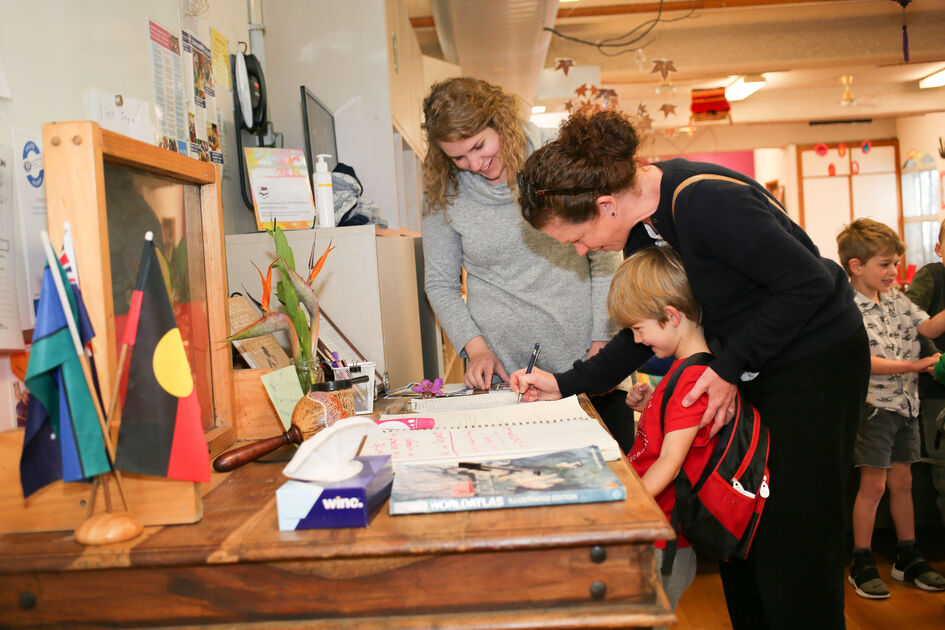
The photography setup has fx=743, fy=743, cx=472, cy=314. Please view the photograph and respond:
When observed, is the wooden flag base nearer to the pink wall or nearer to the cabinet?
the cabinet

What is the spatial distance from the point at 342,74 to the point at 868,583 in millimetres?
2465

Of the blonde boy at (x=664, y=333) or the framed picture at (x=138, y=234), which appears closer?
the framed picture at (x=138, y=234)

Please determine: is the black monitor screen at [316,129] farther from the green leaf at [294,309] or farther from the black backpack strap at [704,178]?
the black backpack strap at [704,178]

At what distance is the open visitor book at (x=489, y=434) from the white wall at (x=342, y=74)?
4.37ft

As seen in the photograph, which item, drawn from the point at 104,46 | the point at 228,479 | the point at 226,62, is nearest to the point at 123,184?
the point at 228,479

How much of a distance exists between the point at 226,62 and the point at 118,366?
143 centimetres

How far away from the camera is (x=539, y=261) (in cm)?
189

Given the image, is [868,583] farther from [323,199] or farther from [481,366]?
[323,199]

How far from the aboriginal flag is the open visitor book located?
282 millimetres

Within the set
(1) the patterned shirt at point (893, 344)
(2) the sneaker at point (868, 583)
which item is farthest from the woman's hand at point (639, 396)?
(2) the sneaker at point (868, 583)

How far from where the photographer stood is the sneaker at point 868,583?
8.09 ft

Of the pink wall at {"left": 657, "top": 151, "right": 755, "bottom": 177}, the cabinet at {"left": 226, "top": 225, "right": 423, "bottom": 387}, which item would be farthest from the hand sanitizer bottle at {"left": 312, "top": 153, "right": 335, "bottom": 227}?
the pink wall at {"left": 657, "top": 151, "right": 755, "bottom": 177}

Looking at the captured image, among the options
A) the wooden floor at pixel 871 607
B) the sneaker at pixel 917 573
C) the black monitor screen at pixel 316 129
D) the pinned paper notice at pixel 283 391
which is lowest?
the wooden floor at pixel 871 607

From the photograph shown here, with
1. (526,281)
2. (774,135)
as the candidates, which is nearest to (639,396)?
(526,281)
